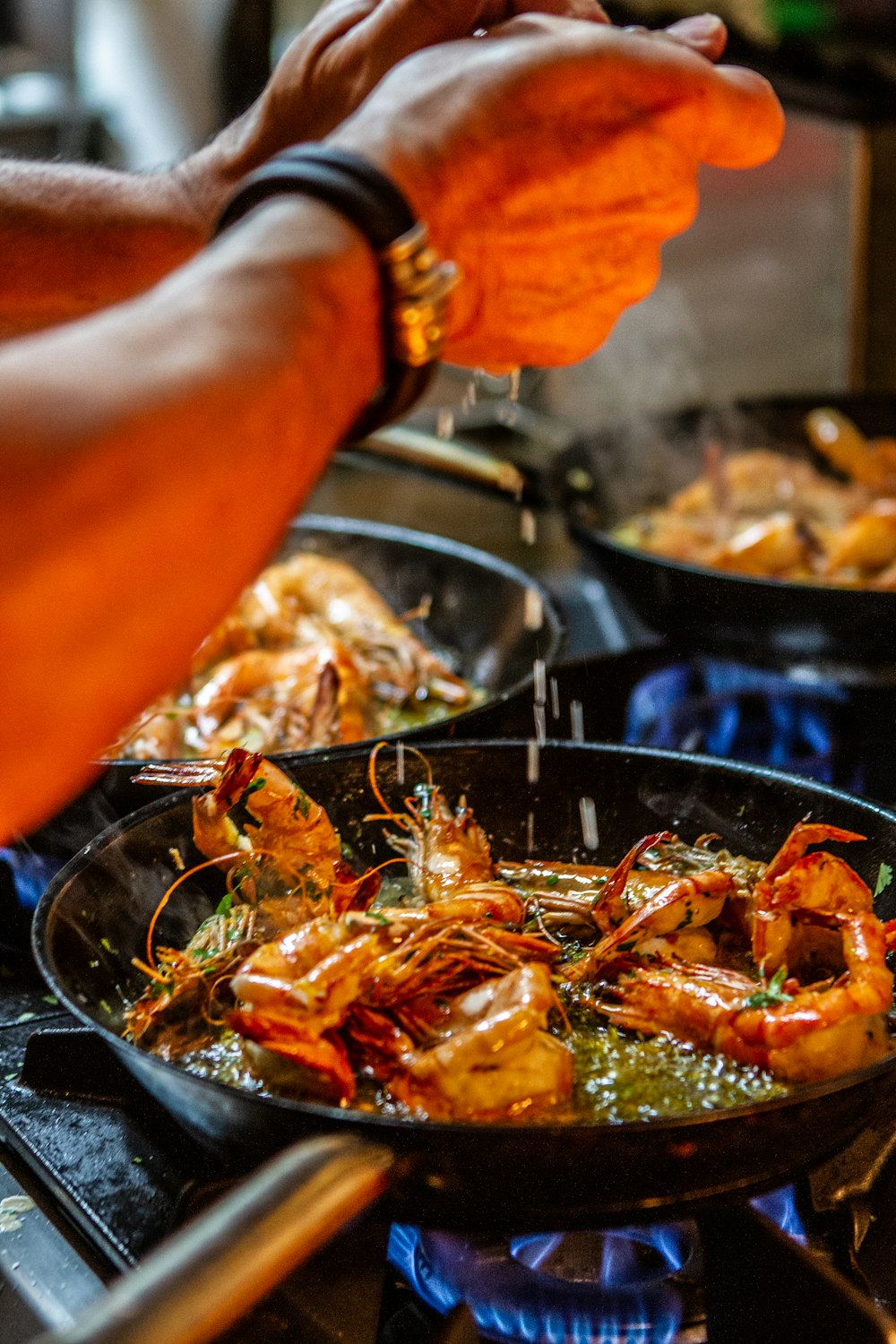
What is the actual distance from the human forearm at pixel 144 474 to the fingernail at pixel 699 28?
70 cm

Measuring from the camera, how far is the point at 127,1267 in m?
1.36

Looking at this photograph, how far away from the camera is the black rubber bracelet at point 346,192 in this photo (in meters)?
1.20

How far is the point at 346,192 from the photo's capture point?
1.20 meters

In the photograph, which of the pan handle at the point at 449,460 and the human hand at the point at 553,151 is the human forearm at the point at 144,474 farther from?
the pan handle at the point at 449,460

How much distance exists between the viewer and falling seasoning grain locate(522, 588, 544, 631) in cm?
262

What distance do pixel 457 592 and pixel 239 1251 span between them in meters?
2.19

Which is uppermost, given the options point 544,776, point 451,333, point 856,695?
point 451,333

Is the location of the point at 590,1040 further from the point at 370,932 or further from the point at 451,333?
the point at 451,333

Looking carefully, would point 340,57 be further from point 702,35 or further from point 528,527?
point 528,527

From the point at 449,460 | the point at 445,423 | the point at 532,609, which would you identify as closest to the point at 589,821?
the point at 532,609

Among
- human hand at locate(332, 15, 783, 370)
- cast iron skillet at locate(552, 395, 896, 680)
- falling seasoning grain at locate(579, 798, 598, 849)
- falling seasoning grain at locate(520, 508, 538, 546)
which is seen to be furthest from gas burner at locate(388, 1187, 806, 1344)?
falling seasoning grain at locate(520, 508, 538, 546)

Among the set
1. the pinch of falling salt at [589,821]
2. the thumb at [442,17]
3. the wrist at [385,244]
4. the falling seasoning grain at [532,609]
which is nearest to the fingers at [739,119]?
the thumb at [442,17]

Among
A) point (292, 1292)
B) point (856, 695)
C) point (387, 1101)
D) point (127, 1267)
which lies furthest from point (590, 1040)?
point (856, 695)

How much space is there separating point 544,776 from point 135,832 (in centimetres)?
64
